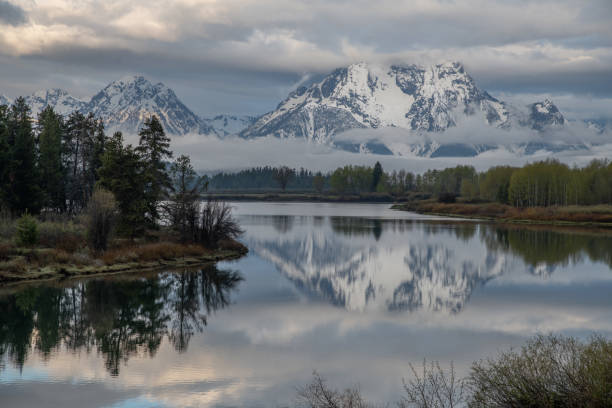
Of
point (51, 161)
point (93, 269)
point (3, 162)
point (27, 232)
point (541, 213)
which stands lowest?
point (93, 269)

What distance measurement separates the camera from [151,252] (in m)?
45.7

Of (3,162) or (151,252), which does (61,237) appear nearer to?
(151,252)

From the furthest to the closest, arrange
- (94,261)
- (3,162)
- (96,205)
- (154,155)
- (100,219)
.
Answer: (154,155)
(3,162)
(100,219)
(96,205)
(94,261)

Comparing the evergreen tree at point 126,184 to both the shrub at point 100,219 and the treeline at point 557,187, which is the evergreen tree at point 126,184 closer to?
the shrub at point 100,219

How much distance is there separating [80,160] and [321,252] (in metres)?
37.7

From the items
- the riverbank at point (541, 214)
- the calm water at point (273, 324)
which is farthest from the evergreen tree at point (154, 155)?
the riverbank at point (541, 214)

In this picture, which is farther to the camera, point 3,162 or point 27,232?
point 3,162

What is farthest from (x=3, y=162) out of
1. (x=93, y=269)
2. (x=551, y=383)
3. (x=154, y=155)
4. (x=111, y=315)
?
(x=551, y=383)

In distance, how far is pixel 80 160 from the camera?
7712 cm

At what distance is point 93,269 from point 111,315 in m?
12.2

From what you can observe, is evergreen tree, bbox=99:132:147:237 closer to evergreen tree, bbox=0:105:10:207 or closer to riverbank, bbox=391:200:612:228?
evergreen tree, bbox=0:105:10:207

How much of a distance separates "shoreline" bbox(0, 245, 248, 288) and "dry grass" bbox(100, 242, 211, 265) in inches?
13.5

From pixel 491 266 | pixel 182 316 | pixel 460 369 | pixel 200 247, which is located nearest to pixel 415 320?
pixel 460 369

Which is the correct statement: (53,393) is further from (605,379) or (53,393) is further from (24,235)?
(24,235)
